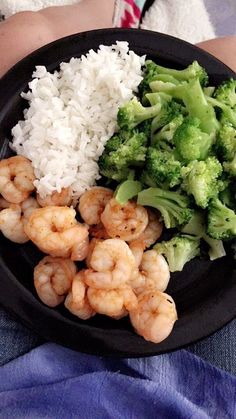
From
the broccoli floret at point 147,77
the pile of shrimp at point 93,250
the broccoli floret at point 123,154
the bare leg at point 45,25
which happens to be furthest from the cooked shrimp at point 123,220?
the bare leg at point 45,25

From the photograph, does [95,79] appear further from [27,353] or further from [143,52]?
[27,353]

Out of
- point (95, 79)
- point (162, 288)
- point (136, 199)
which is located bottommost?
point (162, 288)

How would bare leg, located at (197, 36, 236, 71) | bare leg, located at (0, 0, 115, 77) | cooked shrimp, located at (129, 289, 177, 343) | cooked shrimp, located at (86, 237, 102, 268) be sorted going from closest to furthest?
cooked shrimp, located at (129, 289, 177, 343)
cooked shrimp, located at (86, 237, 102, 268)
bare leg, located at (0, 0, 115, 77)
bare leg, located at (197, 36, 236, 71)

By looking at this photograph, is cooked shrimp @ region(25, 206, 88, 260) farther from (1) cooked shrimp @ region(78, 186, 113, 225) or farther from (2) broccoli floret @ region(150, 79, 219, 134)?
(2) broccoli floret @ region(150, 79, 219, 134)

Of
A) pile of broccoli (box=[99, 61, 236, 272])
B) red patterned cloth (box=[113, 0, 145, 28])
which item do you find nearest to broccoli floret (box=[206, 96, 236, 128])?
pile of broccoli (box=[99, 61, 236, 272])

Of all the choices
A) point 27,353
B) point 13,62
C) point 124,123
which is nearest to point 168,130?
point 124,123

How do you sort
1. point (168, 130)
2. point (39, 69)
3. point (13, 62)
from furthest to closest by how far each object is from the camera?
1. point (13, 62)
2. point (39, 69)
3. point (168, 130)
